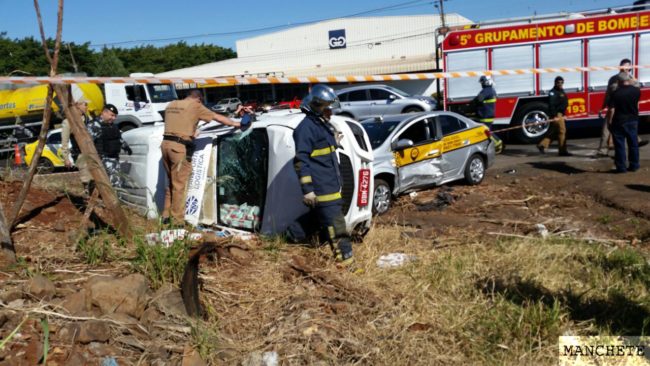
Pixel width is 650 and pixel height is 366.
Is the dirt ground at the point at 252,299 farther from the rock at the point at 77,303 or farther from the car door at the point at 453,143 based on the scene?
the car door at the point at 453,143

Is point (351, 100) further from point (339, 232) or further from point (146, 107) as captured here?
point (339, 232)

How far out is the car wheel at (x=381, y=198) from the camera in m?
8.63

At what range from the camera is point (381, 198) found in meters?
8.70

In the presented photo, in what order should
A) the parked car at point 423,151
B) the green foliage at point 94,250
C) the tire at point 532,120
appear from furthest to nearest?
the tire at point 532,120 < the parked car at point 423,151 < the green foliage at point 94,250

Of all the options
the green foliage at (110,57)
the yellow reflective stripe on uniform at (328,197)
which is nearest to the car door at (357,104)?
the yellow reflective stripe on uniform at (328,197)

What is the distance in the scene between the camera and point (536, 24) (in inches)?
622

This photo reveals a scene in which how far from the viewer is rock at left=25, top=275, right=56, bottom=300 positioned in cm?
379

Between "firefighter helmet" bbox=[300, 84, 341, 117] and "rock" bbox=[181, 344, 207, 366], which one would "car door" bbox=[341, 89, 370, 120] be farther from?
"rock" bbox=[181, 344, 207, 366]

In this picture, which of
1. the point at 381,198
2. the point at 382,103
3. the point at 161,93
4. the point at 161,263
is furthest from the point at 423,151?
the point at 161,93

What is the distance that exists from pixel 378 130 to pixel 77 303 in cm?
653

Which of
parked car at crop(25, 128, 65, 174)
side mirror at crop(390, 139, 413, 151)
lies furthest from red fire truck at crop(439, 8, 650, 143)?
parked car at crop(25, 128, 65, 174)

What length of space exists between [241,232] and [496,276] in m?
2.51

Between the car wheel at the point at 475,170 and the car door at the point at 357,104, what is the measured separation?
32.2 feet

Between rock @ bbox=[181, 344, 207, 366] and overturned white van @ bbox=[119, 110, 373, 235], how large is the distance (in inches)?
78.0
